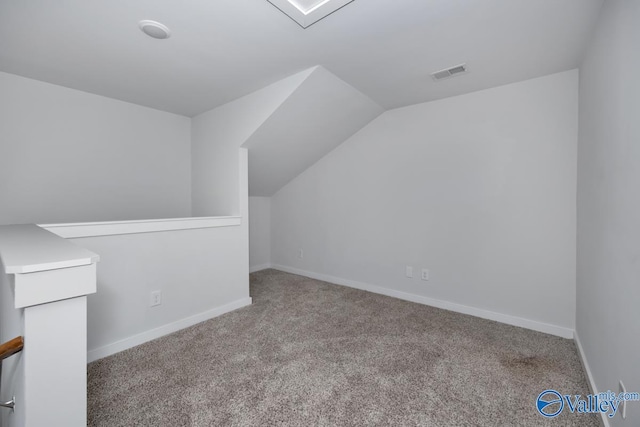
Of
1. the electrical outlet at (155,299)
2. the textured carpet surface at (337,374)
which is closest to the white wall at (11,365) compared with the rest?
the textured carpet surface at (337,374)

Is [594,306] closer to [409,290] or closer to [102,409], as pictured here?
[409,290]

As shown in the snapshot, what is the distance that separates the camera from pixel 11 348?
2.70 feet

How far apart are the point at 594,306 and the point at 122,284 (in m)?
3.12

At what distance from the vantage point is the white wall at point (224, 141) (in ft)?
8.57

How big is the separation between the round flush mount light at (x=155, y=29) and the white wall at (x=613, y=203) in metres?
2.35

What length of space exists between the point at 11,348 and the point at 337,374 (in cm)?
151

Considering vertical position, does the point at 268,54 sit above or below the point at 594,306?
above

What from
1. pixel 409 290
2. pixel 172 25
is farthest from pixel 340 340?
pixel 172 25

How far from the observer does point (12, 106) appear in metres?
2.27

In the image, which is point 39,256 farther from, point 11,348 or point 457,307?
point 457,307

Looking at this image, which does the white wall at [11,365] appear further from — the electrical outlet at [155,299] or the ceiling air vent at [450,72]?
the ceiling air vent at [450,72]

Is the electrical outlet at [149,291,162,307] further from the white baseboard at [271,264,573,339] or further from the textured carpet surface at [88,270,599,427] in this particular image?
the white baseboard at [271,264,573,339]

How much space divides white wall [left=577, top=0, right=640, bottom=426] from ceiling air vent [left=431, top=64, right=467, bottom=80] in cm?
76

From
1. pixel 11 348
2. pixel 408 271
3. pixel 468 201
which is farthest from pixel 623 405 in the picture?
pixel 11 348
